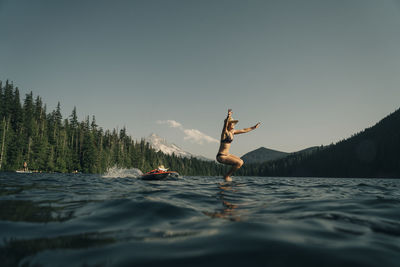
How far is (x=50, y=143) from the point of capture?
7400cm

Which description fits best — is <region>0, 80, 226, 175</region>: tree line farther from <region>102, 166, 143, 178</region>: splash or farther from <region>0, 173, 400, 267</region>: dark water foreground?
<region>0, 173, 400, 267</region>: dark water foreground

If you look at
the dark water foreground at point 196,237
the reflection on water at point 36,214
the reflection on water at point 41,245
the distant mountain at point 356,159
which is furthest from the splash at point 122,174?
the distant mountain at point 356,159

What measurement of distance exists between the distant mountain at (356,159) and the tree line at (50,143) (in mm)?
108684

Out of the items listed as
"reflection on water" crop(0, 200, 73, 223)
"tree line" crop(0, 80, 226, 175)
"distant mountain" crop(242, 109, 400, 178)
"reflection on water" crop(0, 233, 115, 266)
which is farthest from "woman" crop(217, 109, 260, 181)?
"distant mountain" crop(242, 109, 400, 178)

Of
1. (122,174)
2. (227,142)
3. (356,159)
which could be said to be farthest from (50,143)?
(356,159)

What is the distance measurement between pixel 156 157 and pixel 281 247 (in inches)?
4933

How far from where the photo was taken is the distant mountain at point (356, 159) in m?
123

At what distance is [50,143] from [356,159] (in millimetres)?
162776

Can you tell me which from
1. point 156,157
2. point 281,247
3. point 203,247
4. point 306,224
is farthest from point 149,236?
point 156,157

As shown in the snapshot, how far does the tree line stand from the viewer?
62.2 m

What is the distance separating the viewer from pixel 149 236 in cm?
271

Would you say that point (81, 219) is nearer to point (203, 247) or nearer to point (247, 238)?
point (203, 247)

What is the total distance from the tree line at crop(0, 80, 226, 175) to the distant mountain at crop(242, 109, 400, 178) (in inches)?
4279

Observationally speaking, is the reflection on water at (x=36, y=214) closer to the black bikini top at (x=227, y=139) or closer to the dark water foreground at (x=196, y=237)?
the dark water foreground at (x=196, y=237)
